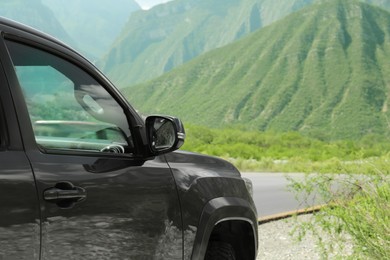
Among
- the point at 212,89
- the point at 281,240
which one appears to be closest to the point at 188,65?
the point at 212,89

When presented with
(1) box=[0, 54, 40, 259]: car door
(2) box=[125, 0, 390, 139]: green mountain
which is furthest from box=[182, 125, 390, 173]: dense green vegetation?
(1) box=[0, 54, 40, 259]: car door

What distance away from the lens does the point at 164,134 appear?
365cm

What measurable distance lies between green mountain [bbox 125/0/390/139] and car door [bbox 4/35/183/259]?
8501 cm

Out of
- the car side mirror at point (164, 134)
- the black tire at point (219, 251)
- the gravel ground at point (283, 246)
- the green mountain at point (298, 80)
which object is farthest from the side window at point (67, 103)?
the green mountain at point (298, 80)

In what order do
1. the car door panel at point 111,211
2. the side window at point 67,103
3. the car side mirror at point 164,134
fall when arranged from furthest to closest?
the car side mirror at point 164,134, the side window at point 67,103, the car door panel at point 111,211

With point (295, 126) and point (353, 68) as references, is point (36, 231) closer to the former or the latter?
point (295, 126)

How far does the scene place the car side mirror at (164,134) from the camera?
11.7 feet

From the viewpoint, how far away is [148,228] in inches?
139

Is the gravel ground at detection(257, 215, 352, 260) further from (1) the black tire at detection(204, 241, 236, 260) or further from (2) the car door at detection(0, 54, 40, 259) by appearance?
(2) the car door at detection(0, 54, 40, 259)

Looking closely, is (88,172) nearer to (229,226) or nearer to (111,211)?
(111,211)

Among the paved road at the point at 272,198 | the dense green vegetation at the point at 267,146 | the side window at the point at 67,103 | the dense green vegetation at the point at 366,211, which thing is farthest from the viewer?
the dense green vegetation at the point at 267,146

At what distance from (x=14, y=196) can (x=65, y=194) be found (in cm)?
30

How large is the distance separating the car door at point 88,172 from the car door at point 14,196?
42 mm

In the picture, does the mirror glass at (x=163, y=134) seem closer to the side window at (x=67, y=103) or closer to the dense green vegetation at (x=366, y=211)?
the side window at (x=67, y=103)
